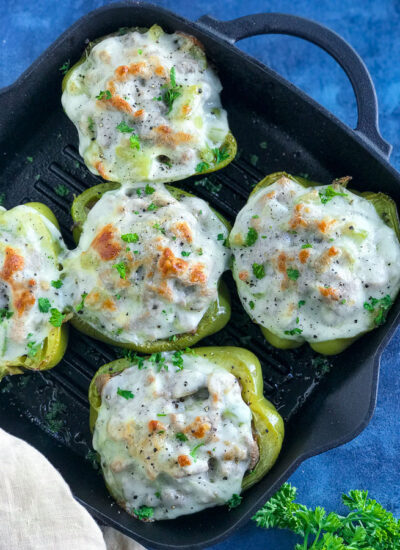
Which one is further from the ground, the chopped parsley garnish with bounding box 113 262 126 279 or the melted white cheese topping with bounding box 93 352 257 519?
the chopped parsley garnish with bounding box 113 262 126 279

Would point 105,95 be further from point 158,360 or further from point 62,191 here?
point 158,360

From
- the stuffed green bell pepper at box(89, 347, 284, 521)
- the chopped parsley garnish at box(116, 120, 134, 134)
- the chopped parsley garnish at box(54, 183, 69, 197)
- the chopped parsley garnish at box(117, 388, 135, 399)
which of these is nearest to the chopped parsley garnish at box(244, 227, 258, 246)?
the stuffed green bell pepper at box(89, 347, 284, 521)

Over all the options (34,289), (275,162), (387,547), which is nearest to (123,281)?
(34,289)

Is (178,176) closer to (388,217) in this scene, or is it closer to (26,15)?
(388,217)

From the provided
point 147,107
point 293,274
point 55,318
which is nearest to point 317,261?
point 293,274

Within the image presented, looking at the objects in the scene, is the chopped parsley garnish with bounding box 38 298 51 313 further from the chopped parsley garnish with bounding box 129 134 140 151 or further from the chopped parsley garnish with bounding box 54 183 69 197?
the chopped parsley garnish with bounding box 129 134 140 151

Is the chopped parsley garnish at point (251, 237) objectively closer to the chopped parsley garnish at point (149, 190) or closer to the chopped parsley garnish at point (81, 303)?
the chopped parsley garnish at point (149, 190)

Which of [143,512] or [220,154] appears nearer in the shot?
[143,512]
